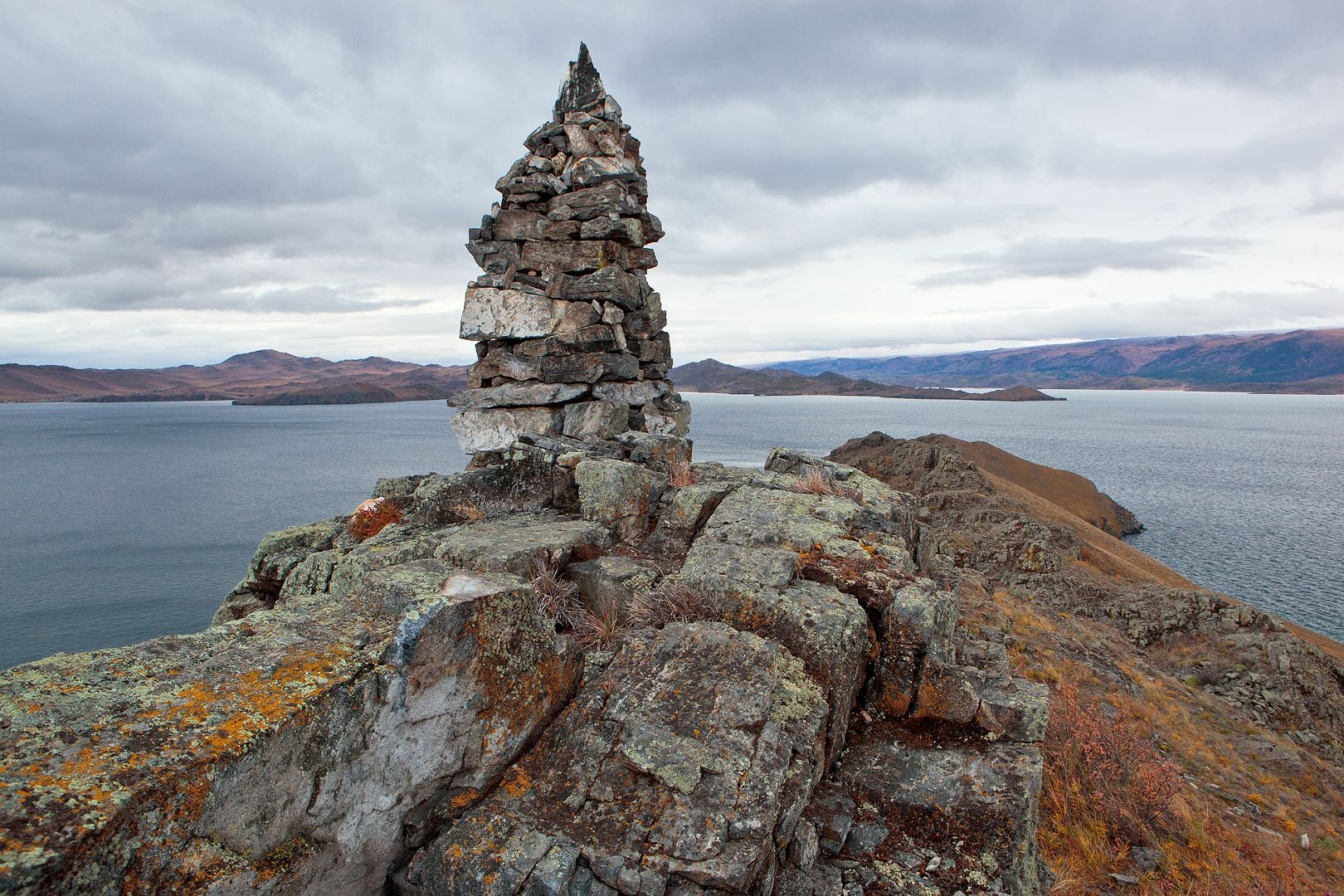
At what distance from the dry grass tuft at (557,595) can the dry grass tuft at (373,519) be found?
3.38m

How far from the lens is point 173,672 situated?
452cm

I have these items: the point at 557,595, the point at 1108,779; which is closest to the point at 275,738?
the point at 557,595

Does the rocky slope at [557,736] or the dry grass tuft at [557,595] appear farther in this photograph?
the dry grass tuft at [557,595]

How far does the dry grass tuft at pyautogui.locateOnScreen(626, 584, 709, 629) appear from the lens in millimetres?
6504

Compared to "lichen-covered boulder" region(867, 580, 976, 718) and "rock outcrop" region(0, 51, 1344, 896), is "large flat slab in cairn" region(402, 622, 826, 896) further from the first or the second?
"lichen-covered boulder" region(867, 580, 976, 718)

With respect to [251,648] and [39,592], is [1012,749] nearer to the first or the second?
[251,648]

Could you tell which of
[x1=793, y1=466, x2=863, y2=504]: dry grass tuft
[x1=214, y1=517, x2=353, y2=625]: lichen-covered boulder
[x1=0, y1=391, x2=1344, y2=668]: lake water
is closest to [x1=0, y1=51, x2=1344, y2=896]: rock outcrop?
[x1=214, y1=517, x2=353, y2=625]: lichen-covered boulder

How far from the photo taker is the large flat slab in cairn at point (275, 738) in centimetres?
353

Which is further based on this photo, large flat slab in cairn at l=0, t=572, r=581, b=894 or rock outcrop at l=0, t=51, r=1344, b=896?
rock outcrop at l=0, t=51, r=1344, b=896

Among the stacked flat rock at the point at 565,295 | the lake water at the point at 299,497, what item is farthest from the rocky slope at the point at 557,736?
the lake water at the point at 299,497

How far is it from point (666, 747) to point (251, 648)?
3126 mm

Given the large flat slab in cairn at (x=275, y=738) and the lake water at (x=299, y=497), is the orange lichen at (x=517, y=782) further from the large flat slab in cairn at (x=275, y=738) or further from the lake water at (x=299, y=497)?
the lake water at (x=299, y=497)

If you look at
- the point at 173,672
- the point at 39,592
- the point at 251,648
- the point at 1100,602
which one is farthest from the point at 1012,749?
the point at 39,592

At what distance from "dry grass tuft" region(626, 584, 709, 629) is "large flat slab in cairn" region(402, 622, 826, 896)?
0.55 metres
